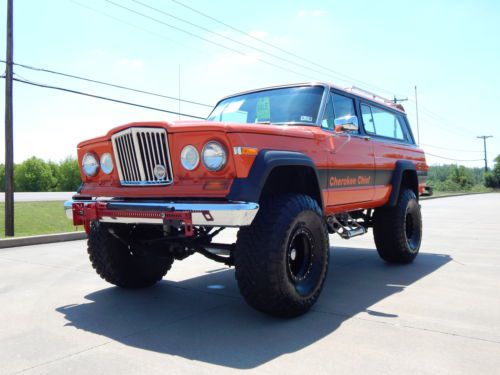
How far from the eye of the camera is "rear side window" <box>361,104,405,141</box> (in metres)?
5.74

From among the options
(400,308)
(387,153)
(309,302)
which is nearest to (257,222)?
(309,302)

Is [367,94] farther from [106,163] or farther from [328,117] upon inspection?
[106,163]

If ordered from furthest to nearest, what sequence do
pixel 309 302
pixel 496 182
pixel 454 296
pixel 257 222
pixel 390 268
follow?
1. pixel 496 182
2. pixel 390 268
3. pixel 454 296
4. pixel 309 302
5. pixel 257 222

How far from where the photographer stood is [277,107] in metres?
4.73

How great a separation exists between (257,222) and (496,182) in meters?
83.4

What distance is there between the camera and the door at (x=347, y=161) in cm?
459

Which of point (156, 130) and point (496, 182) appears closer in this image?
point (156, 130)

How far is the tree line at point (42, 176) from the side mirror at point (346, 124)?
318 feet

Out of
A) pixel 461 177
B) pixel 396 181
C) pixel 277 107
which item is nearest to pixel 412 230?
pixel 396 181

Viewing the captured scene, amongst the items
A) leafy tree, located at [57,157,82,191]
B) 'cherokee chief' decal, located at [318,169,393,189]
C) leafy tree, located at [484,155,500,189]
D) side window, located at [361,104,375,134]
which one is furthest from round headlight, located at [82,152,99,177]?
leafy tree, located at [57,157,82,191]

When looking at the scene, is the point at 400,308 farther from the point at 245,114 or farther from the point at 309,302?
the point at 245,114

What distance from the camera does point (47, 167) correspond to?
3927 inches

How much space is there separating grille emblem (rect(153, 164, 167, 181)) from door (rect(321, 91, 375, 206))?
169 centimetres

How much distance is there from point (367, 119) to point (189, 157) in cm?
307
